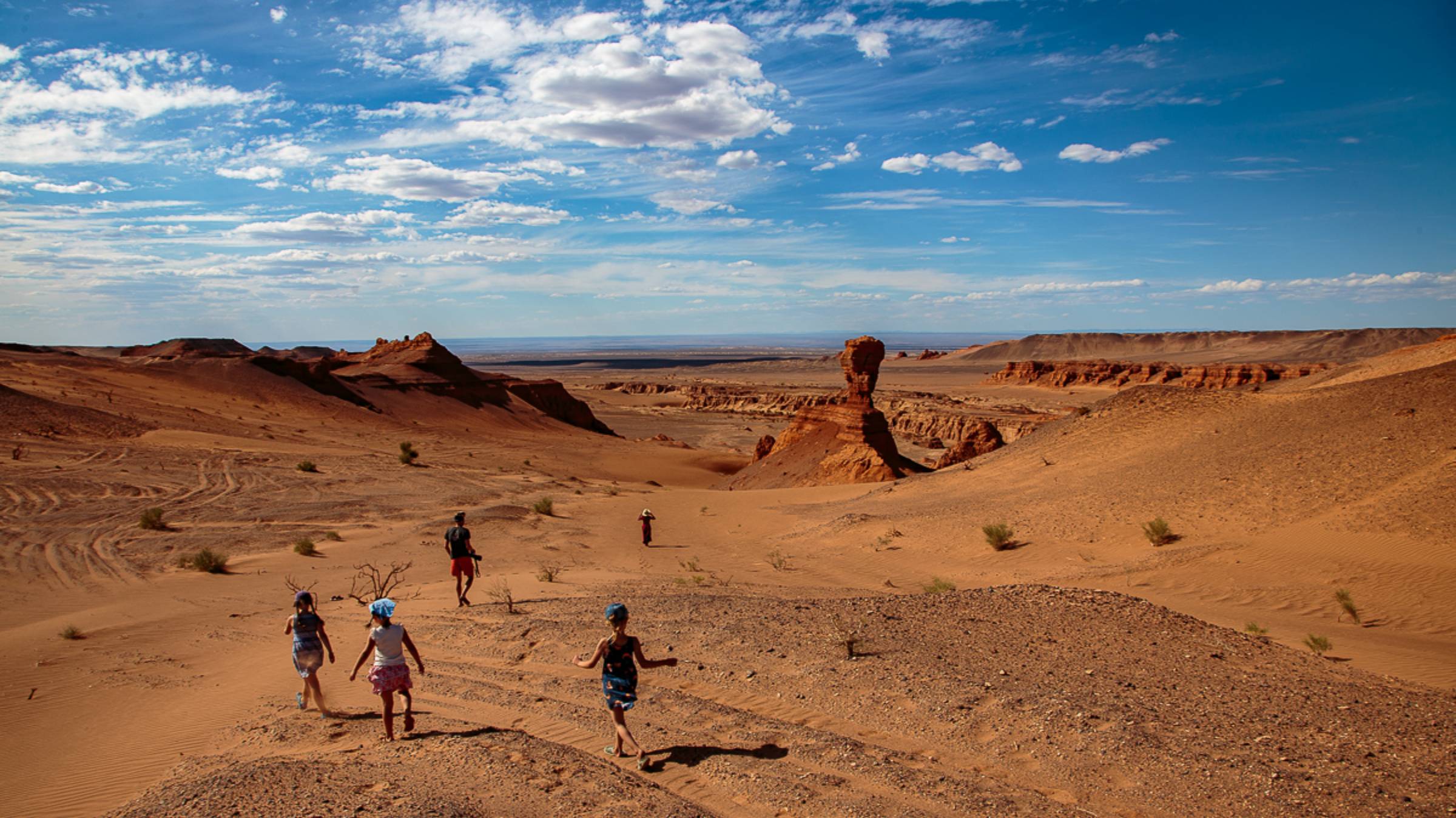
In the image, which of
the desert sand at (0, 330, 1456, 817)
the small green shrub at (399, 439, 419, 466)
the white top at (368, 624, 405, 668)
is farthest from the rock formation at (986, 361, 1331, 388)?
the white top at (368, 624, 405, 668)

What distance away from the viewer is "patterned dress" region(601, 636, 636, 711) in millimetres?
6102

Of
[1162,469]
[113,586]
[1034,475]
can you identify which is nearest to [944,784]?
[113,586]

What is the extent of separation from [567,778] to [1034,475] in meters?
17.9

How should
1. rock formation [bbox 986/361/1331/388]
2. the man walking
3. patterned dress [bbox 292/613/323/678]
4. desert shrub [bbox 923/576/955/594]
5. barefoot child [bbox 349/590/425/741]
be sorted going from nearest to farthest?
barefoot child [bbox 349/590/425/741], patterned dress [bbox 292/613/323/678], the man walking, desert shrub [bbox 923/576/955/594], rock formation [bbox 986/361/1331/388]

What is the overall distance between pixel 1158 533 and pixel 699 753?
11647 mm

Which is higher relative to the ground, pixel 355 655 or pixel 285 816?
pixel 285 816

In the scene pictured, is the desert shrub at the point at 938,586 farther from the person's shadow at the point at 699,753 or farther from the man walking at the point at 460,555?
the man walking at the point at 460,555

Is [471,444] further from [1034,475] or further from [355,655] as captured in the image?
[355,655]

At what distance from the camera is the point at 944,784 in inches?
220

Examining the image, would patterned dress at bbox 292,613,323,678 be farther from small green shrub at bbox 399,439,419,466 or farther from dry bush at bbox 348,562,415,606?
small green shrub at bbox 399,439,419,466

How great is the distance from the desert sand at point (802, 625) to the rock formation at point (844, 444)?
3.26 feet

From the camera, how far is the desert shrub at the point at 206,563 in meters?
14.3

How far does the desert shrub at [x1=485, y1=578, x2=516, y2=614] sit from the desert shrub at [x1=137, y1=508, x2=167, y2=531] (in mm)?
8704

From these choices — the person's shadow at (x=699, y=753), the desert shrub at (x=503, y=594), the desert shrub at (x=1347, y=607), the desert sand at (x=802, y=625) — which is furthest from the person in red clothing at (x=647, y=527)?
the desert shrub at (x=1347, y=607)
